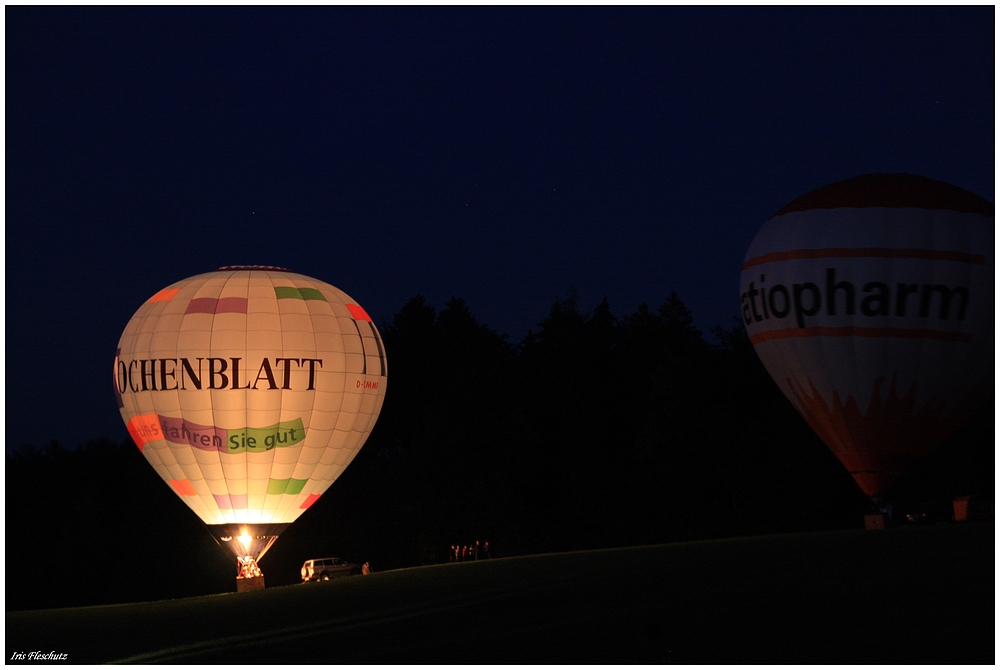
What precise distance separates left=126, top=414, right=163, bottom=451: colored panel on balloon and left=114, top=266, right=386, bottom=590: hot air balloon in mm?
28

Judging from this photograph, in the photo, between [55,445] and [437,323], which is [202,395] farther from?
[55,445]

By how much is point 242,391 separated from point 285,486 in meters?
2.10

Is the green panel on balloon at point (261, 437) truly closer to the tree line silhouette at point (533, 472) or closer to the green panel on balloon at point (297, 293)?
the green panel on balloon at point (297, 293)

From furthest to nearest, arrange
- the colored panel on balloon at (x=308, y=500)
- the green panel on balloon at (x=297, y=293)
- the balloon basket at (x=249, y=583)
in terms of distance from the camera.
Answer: the colored panel on balloon at (x=308, y=500) → the green panel on balloon at (x=297, y=293) → the balloon basket at (x=249, y=583)

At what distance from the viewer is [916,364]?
78.1 ft

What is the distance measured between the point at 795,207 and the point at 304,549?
97.5 ft

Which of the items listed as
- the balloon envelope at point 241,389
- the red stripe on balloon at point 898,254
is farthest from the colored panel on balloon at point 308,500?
the red stripe on balloon at point 898,254

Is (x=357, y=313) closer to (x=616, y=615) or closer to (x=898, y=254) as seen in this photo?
(x=898, y=254)

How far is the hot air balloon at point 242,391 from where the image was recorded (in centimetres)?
2619

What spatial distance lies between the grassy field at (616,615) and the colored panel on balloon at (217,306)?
21.9ft

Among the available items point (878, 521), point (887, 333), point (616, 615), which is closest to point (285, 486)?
point (878, 521)


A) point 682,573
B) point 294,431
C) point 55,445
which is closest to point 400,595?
point 682,573

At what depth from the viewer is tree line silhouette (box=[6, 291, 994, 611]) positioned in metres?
44.4

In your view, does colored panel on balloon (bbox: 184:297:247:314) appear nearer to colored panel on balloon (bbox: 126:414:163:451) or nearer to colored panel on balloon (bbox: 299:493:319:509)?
colored panel on balloon (bbox: 126:414:163:451)
